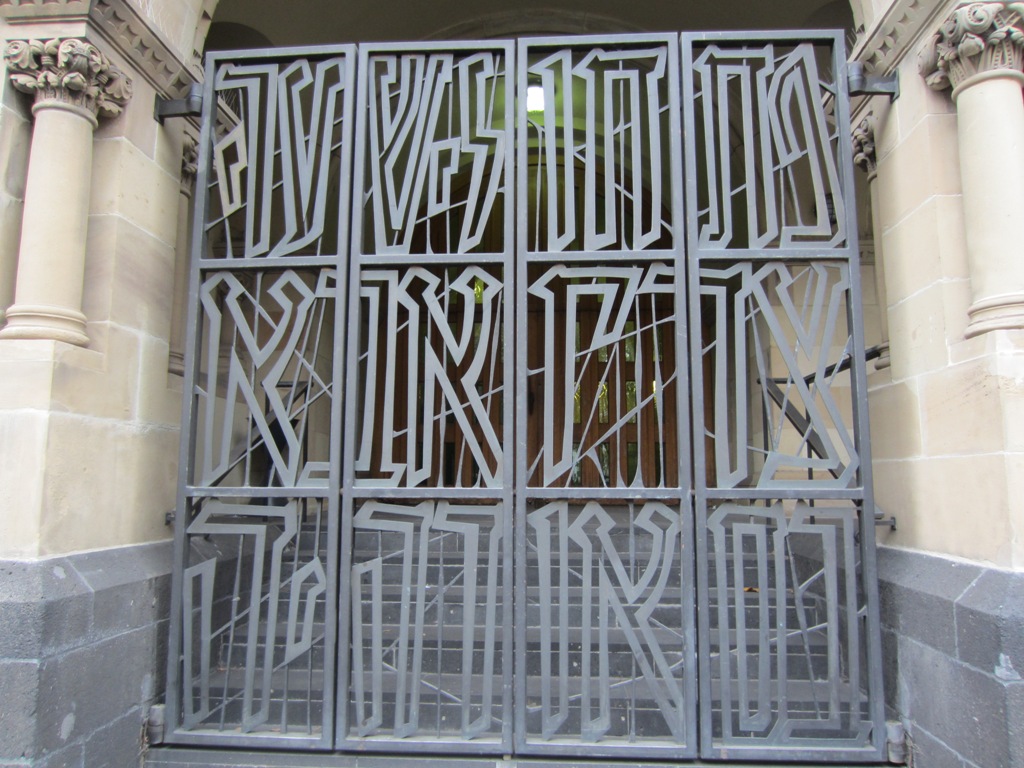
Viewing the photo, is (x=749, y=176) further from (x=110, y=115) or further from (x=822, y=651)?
(x=110, y=115)

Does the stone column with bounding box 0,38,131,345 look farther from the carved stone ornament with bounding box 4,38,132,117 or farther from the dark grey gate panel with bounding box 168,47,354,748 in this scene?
the dark grey gate panel with bounding box 168,47,354,748

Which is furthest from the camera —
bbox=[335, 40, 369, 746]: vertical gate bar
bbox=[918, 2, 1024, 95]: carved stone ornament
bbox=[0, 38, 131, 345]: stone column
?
bbox=[335, 40, 369, 746]: vertical gate bar

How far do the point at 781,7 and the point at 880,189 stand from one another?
323 cm

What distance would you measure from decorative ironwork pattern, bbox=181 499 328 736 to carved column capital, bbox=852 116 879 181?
3842 mm

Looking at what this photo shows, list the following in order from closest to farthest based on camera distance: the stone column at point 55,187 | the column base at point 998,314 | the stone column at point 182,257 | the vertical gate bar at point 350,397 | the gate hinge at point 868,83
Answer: the column base at point 998,314 < the stone column at point 55,187 < the vertical gate bar at point 350,397 < the gate hinge at point 868,83 < the stone column at point 182,257

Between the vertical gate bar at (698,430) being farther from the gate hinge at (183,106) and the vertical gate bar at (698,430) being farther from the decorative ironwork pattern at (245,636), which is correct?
the gate hinge at (183,106)

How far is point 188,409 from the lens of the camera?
398 cm

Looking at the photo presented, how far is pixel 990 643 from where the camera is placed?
3025 mm

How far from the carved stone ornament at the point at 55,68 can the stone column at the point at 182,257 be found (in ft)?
2.70

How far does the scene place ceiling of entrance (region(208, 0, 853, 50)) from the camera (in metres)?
6.44

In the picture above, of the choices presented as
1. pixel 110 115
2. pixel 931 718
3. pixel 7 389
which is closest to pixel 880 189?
pixel 931 718

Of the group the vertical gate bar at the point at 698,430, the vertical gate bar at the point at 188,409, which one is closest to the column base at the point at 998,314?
the vertical gate bar at the point at 698,430

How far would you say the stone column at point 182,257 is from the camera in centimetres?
456

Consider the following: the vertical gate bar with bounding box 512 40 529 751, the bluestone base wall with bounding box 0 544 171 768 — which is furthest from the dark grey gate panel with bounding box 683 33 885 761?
the bluestone base wall with bounding box 0 544 171 768
